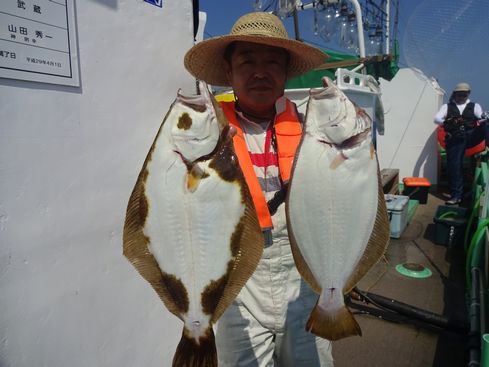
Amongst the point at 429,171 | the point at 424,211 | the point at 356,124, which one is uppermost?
the point at 356,124

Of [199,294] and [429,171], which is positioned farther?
[429,171]

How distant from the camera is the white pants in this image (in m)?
2.04

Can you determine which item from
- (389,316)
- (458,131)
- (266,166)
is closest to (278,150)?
(266,166)

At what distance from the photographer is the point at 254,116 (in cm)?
209

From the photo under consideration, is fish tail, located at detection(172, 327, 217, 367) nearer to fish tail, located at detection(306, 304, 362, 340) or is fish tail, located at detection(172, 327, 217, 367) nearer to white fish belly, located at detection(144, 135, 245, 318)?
white fish belly, located at detection(144, 135, 245, 318)

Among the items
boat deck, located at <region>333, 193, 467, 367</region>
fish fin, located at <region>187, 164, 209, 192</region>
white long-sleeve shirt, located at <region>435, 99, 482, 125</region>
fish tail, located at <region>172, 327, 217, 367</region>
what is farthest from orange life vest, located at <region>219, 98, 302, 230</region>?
white long-sleeve shirt, located at <region>435, 99, 482, 125</region>

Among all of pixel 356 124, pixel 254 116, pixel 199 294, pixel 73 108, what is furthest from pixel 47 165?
pixel 356 124

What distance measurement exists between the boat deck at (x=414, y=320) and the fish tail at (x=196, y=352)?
6.86ft

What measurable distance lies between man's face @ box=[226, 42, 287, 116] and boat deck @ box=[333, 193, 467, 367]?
2488 mm

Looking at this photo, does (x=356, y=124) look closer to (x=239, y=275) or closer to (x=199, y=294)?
(x=239, y=275)

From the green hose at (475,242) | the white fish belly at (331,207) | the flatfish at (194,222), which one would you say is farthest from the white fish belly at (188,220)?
the green hose at (475,242)

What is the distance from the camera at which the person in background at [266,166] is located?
1.86 meters

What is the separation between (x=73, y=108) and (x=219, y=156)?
2.41 feet

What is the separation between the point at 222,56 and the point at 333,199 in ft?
3.65
